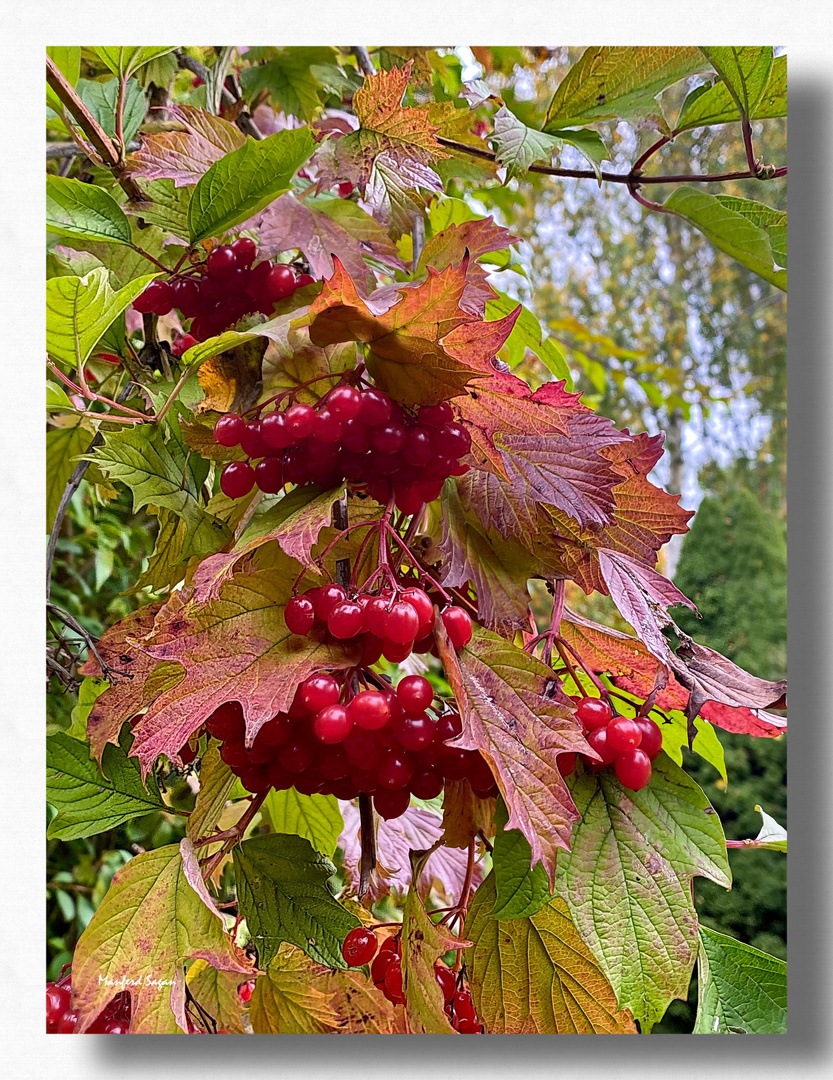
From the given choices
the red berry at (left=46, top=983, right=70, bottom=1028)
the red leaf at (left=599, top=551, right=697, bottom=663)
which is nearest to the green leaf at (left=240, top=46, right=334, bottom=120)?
the red leaf at (left=599, top=551, right=697, bottom=663)

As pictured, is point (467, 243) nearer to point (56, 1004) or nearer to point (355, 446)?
point (355, 446)

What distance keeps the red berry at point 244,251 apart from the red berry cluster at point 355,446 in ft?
0.49

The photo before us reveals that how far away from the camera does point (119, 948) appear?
47 cm

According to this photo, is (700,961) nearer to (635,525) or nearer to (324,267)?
(635,525)

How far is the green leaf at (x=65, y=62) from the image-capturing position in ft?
2.10

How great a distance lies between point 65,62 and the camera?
645 mm

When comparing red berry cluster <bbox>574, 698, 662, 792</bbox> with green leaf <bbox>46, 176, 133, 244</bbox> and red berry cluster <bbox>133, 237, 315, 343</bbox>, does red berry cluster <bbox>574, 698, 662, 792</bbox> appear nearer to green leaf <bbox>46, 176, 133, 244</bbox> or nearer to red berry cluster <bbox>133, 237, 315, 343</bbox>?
red berry cluster <bbox>133, 237, 315, 343</bbox>

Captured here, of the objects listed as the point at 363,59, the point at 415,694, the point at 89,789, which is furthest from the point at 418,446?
the point at 363,59

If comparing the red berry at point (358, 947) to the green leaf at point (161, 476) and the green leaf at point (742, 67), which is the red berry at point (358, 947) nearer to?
the green leaf at point (161, 476)

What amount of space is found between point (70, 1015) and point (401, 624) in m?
0.39

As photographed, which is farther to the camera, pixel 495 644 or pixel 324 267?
pixel 324 267

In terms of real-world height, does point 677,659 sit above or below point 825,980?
above
